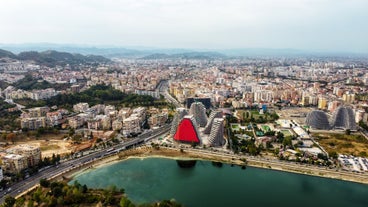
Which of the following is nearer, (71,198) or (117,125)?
(71,198)

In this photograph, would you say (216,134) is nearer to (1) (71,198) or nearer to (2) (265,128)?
(2) (265,128)

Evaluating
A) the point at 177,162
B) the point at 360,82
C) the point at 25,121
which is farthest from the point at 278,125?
the point at 360,82

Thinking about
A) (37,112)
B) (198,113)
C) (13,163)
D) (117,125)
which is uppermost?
(198,113)

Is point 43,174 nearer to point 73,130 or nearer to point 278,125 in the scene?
point 73,130

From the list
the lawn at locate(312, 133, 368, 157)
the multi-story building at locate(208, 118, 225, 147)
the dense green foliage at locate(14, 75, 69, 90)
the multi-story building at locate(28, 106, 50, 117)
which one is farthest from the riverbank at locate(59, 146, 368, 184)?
the dense green foliage at locate(14, 75, 69, 90)

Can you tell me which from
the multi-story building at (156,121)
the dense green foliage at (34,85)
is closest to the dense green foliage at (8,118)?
the dense green foliage at (34,85)

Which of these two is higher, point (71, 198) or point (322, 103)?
point (322, 103)

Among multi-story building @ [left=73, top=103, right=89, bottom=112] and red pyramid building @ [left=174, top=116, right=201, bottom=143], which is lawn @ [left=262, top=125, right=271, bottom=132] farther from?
multi-story building @ [left=73, top=103, right=89, bottom=112]

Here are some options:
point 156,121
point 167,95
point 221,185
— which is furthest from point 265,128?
point 167,95
